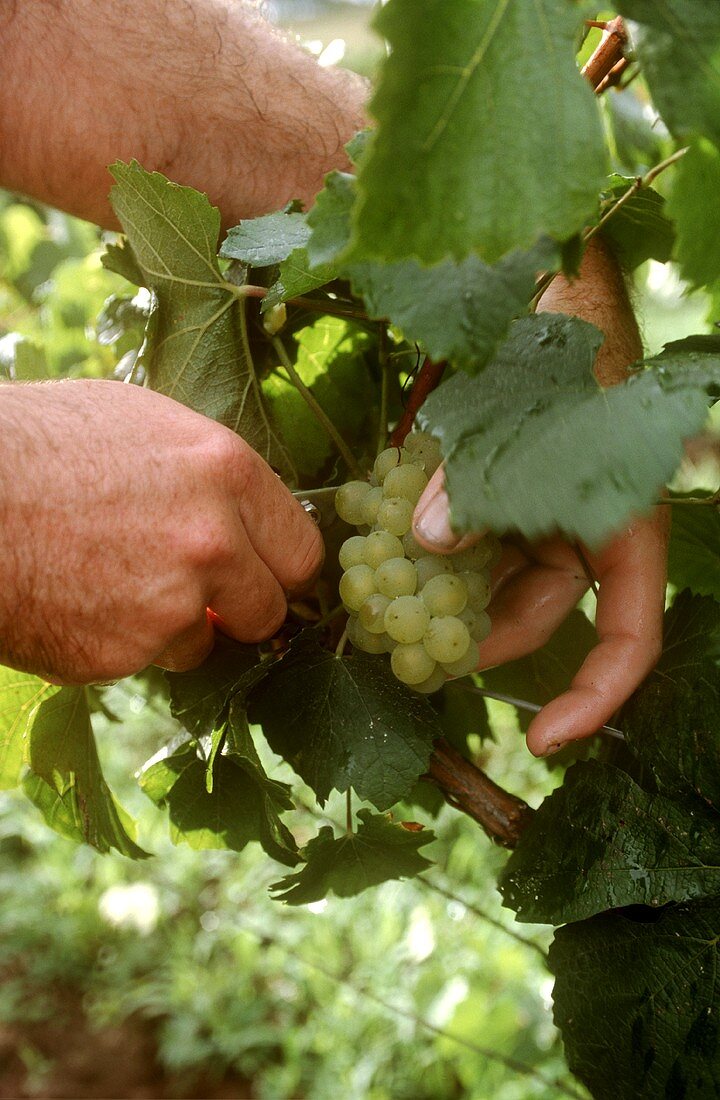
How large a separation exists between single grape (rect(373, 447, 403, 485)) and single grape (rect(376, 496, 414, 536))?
1.2 inches

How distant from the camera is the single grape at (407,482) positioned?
71cm

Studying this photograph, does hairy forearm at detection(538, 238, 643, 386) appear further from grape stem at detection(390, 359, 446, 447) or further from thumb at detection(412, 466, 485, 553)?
thumb at detection(412, 466, 485, 553)

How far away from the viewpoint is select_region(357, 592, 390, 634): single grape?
2.36ft

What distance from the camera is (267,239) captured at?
75cm

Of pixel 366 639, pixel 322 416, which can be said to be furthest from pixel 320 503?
pixel 366 639

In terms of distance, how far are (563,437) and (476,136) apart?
163 mm

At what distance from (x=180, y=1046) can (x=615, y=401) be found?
2.30m

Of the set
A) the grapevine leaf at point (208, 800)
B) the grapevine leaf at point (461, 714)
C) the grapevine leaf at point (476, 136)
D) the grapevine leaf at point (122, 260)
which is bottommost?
the grapevine leaf at point (208, 800)

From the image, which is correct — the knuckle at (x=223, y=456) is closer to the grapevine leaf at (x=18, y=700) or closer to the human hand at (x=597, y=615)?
the human hand at (x=597, y=615)

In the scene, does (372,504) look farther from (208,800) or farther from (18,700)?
(18,700)

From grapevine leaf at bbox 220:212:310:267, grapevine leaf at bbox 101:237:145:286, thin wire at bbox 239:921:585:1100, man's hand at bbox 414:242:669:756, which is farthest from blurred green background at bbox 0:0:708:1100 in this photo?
man's hand at bbox 414:242:669:756

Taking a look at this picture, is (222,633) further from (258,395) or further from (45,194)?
(45,194)

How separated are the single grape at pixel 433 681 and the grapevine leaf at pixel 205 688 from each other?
136 mm

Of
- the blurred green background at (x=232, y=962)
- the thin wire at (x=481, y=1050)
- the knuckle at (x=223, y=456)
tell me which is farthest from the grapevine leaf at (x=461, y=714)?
the blurred green background at (x=232, y=962)
